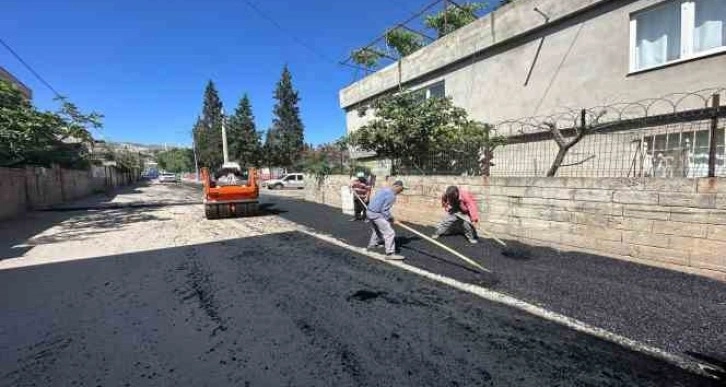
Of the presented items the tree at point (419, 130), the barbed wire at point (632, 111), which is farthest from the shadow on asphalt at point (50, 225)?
the barbed wire at point (632, 111)

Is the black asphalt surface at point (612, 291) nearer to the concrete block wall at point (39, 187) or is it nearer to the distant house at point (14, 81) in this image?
the concrete block wall at point (39, 187)

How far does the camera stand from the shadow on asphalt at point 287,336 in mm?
2650

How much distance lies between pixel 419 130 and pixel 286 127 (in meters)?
40.7

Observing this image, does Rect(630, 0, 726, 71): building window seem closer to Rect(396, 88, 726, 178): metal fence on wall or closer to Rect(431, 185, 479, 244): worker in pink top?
Rect(396, 88, 726, 178): metal fence on wall

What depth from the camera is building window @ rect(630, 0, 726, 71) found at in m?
6.13

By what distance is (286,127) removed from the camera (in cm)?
4781

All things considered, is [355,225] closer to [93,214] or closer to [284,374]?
[284,374]

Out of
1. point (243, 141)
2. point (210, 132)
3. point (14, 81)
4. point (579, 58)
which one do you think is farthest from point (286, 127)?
point (579, 58)

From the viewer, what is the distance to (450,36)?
11.4 metres

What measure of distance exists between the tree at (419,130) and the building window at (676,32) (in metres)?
3.29

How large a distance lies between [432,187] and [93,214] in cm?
1296

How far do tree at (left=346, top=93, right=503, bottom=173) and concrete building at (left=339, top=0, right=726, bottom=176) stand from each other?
1090 millimetres

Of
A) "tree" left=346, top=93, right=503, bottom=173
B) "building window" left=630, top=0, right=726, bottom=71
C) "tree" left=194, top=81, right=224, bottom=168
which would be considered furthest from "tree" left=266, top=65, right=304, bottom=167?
"building window" left=630, top=0, right=726, bottom=71

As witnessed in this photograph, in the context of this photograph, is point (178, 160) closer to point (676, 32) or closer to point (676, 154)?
point (676, 32)
